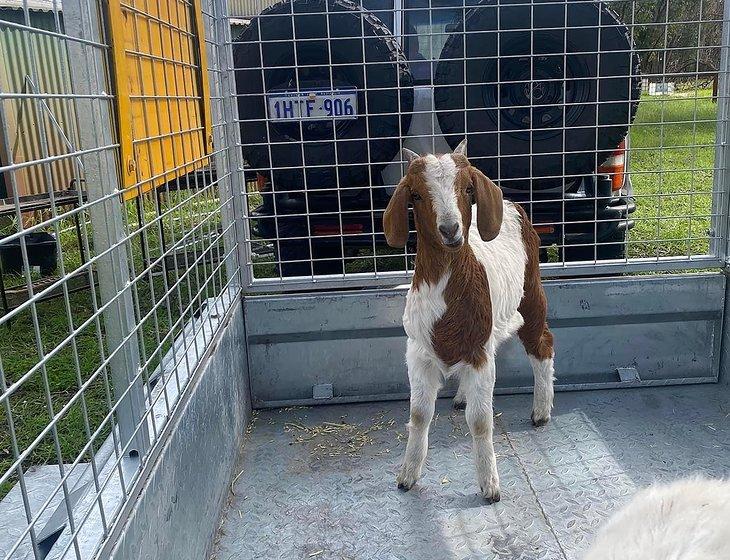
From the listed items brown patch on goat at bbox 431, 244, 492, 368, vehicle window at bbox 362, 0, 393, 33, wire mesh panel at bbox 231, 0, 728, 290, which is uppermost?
vehicle window at bbox 362, 0, 393, 33

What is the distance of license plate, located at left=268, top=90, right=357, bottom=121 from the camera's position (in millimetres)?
3852

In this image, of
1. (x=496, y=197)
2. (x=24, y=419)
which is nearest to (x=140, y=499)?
(x=496, y=197)

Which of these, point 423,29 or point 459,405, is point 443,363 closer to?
point 459,405

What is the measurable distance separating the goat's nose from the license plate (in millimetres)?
1202

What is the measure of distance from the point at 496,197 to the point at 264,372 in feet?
5.83

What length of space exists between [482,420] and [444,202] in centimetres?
103

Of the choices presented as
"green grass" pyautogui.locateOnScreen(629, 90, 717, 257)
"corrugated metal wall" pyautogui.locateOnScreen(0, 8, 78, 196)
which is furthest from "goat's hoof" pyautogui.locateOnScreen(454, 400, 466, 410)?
"corrugated metal wall" pyautogui.locateOnScreen(0, 8, 78, 196)

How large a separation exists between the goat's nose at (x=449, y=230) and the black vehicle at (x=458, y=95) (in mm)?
1014

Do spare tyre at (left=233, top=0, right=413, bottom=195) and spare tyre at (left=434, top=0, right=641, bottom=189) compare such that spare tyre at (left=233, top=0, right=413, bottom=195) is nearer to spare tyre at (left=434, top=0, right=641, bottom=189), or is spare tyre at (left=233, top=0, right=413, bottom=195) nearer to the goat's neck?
spare tyre at (left=434, top=0, right=641, bottom=189)

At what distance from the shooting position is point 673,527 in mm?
1303

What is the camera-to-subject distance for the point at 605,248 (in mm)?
4914

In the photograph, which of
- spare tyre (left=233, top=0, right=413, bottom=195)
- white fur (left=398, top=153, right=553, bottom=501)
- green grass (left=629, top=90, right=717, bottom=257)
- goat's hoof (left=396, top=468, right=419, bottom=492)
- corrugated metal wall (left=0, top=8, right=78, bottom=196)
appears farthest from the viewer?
corrugated metal wall (left=0, top=8, right=78, bottom=196)

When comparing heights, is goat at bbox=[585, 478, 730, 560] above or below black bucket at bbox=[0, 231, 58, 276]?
above

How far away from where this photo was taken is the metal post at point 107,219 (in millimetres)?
1891
